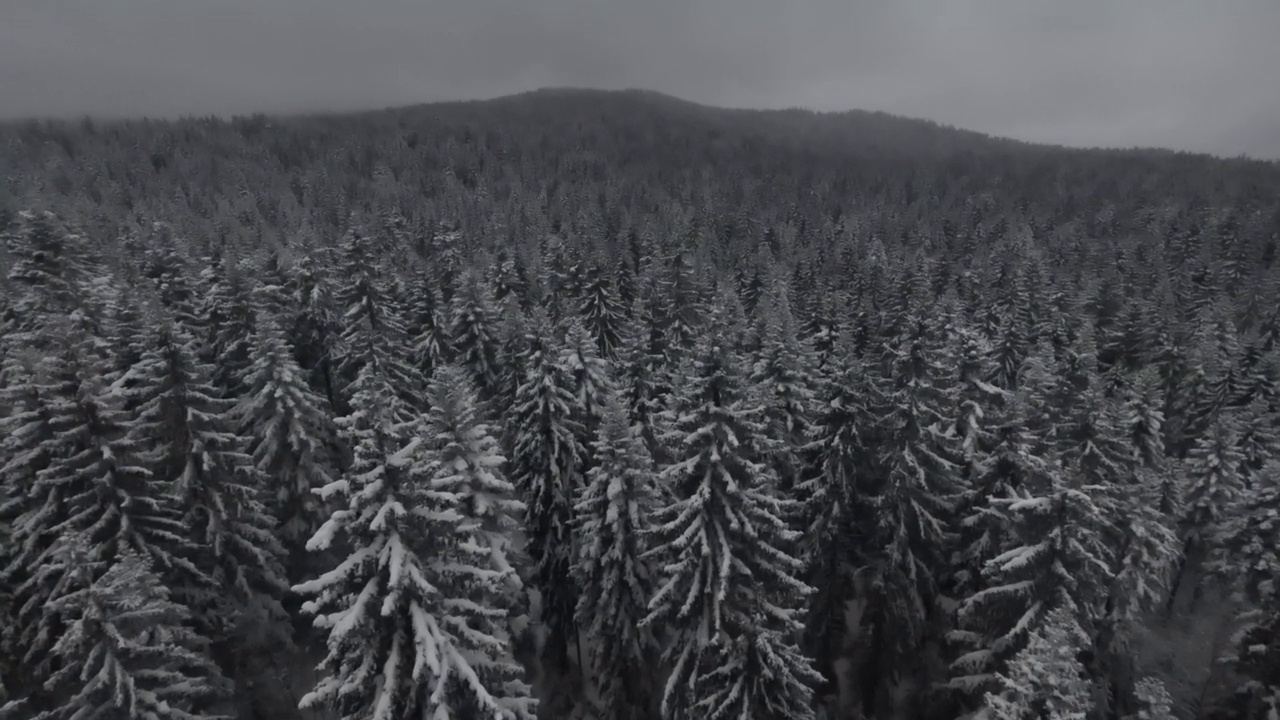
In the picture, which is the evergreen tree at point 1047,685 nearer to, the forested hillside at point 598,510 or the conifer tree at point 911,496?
the forested hillside at point 598,510

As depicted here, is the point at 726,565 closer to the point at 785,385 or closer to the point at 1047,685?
the point at 1047,685

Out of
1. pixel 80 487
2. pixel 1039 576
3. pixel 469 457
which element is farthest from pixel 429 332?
pixel 1039 576

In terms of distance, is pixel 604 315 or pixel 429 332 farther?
pixel 604 315

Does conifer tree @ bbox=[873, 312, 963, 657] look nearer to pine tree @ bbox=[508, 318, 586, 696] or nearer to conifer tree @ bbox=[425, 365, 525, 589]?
pine tree @ bbox=[508, 318, 586, 696]

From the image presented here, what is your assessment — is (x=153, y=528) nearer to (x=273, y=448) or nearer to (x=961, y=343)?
(x=273, y=448)

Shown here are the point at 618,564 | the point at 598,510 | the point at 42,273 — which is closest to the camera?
the point at 618,564

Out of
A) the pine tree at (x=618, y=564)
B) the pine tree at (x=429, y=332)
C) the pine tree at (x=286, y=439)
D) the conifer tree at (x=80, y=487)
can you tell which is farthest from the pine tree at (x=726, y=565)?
the pine tree at (x=429, y=332)
